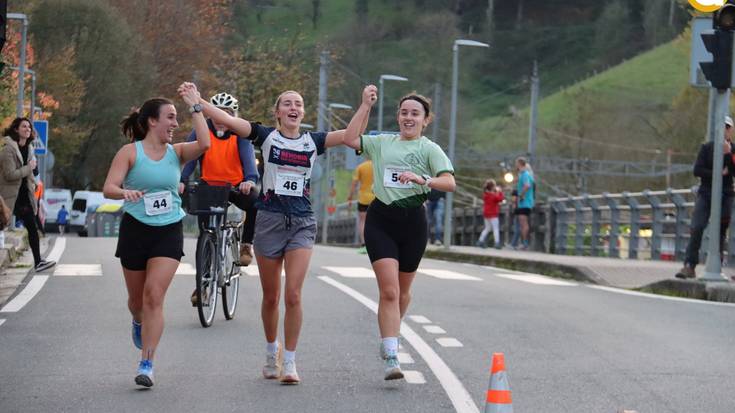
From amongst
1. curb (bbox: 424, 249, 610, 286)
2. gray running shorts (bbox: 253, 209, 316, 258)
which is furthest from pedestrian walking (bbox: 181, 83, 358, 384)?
curb (bbox: 424, 249, 610, 286)

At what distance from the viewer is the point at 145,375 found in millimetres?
9500

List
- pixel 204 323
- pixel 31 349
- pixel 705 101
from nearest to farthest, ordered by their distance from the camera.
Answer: pixel 31 349 < pixel 204 323 < pixel 705 101

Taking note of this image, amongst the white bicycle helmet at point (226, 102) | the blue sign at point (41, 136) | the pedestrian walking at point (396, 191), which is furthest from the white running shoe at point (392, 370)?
the blue sign at point (41, 136)

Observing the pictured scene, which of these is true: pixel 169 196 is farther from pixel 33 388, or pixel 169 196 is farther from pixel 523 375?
pixel 523 375

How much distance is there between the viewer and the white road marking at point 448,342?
1227cm

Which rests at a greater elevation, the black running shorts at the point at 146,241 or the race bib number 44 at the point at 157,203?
the race bib number 44 at the point at 157,203

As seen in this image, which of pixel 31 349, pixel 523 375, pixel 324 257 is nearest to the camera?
pixel 523 375

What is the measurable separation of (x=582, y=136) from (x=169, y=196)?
93.3 meters

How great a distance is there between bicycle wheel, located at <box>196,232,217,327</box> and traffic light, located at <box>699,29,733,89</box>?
23.5 feet

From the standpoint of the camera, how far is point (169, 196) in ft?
32.2

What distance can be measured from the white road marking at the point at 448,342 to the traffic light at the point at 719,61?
679cm

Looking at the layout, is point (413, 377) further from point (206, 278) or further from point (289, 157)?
A: point (206, 278)

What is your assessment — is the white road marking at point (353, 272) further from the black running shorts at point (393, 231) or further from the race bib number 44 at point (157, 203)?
the race bib number 44 at point (157, 203)

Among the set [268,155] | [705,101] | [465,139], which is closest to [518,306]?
[268,155]
